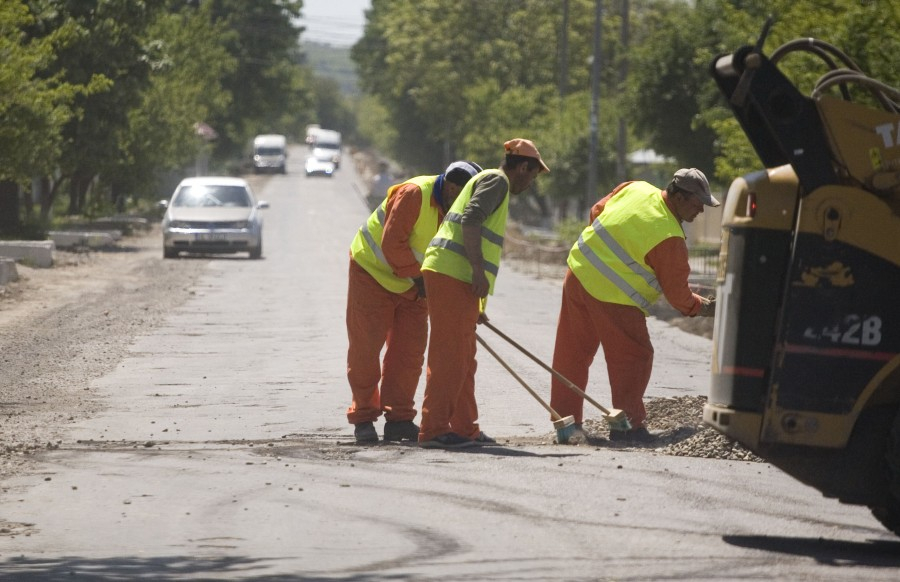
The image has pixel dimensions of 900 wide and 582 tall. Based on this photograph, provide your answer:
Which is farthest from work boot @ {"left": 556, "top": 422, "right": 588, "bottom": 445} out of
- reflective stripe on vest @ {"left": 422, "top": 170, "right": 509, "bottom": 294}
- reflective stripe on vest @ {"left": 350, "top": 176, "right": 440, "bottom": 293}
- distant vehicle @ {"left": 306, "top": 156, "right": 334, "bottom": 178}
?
distant vehicle @ {"left": 306, "top": 156, "right": 334, "bottom": 178}

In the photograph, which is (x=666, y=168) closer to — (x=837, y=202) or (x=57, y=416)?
(x=57, y=416)

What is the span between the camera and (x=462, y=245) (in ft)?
30.5

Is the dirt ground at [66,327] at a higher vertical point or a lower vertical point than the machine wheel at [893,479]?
lower

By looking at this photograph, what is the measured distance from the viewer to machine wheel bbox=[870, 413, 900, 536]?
22.0ft

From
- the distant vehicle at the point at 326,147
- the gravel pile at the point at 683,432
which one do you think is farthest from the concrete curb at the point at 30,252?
the distant vehicle at the point at 326,147

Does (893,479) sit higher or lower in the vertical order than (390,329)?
lower

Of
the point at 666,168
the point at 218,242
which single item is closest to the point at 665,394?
the point at 218,242

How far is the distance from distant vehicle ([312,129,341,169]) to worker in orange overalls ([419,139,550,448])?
3679 inches

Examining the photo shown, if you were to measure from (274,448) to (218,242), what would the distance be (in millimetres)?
22050

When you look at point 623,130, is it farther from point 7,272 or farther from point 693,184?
point 693,184

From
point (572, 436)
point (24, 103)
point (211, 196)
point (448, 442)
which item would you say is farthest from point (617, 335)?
point (211, 196)

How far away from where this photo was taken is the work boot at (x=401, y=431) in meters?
9.86

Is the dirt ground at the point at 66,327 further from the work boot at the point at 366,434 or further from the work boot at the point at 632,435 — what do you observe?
the work boot at the point at 632,435

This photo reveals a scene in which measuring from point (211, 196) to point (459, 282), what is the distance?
23.1 meters
